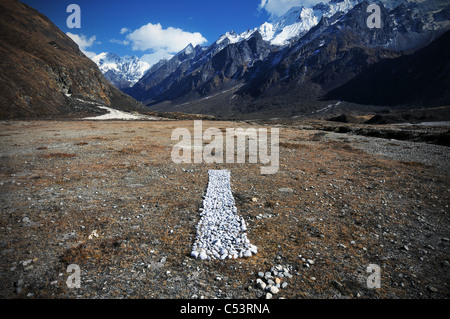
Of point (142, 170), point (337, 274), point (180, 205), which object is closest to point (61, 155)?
point (142, 170)

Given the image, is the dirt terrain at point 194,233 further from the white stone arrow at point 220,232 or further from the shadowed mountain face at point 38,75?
the shadowed mountain face at point 38,75

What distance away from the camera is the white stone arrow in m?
8.00

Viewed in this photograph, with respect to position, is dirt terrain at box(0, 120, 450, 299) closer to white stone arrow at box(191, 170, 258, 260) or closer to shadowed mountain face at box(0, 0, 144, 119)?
white stone arrow at box(191, 170, 258, 260)

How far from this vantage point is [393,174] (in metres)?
17.7

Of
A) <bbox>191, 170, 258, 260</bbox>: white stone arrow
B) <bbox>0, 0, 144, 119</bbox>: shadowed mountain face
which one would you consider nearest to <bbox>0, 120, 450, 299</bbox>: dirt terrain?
<bbox>191, 170, 258, 260</bbox>: white stone arrow

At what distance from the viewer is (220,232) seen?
9.25m

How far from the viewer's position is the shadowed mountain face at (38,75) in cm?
8099

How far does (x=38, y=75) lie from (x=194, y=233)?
428 feet

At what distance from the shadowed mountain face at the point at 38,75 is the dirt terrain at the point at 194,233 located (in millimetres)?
87615

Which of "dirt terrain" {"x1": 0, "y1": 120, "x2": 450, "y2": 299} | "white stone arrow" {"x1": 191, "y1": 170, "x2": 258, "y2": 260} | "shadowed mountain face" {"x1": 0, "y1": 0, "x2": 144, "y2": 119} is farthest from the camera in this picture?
"shadowed mountain face" {"x1": 0, "y1": 0, "x2": 144, "y2": 119}

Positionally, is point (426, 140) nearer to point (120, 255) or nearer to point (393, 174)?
point (393, 174)

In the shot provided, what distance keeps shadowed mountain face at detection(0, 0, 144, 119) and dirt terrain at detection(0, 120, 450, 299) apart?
8761 cm

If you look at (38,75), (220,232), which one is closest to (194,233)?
(220,232)
